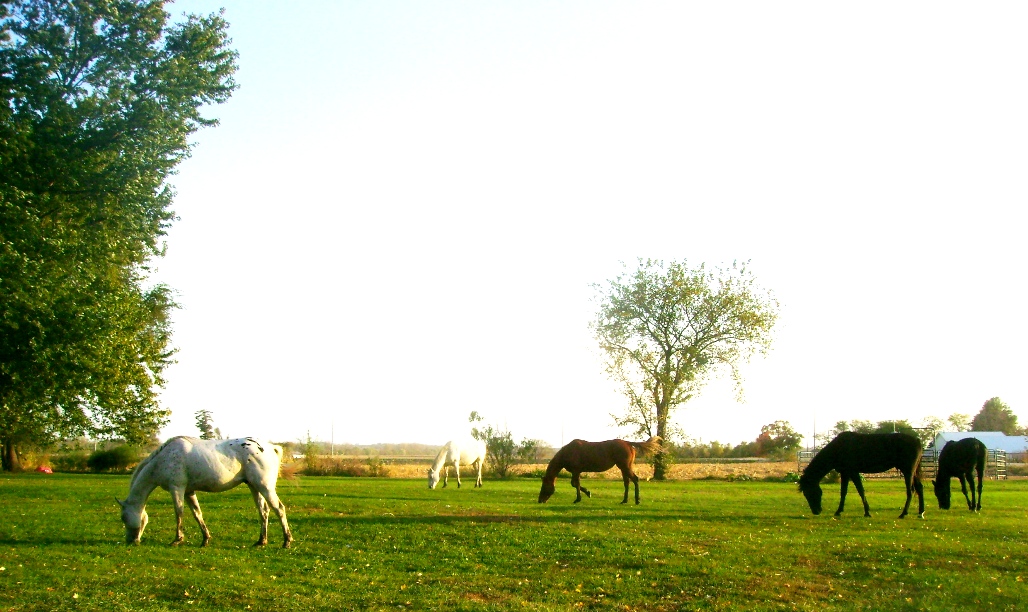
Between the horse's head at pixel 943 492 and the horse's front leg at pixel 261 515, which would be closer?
the horse's front leg at pixel 261 515

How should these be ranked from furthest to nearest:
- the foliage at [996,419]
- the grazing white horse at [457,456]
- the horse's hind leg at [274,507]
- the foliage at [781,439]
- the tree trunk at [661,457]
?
the foliage at [996,419] → the foliage at [781,439] → the tree trunk at [661,457] → the grazing white horse at [457,456] → the horse's hind leg at [274,507]

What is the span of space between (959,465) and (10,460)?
158 ft

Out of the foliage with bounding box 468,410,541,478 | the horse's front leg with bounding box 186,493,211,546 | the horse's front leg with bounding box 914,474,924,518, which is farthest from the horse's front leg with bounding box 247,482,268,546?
the foliage with bounding box 468,410,541,478

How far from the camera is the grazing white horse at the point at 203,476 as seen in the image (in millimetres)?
14836

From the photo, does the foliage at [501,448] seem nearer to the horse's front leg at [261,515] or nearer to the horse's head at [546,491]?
the horse's head at [546,491]

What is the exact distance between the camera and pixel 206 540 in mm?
14820

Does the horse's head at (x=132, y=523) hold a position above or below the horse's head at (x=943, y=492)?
above

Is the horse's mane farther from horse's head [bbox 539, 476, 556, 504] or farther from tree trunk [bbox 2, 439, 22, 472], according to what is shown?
tree trunk [bbox 2, 439, 22, 472]

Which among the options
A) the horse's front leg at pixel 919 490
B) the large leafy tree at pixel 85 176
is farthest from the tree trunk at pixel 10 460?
the horse's front leg at pixel 919 490

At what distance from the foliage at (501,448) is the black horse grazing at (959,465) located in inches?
1095

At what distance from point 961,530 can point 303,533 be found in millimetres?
14592

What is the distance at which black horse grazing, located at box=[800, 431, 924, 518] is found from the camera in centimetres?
2239

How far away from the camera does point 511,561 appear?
45.1 ft

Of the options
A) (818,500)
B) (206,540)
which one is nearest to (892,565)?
(818,500)
